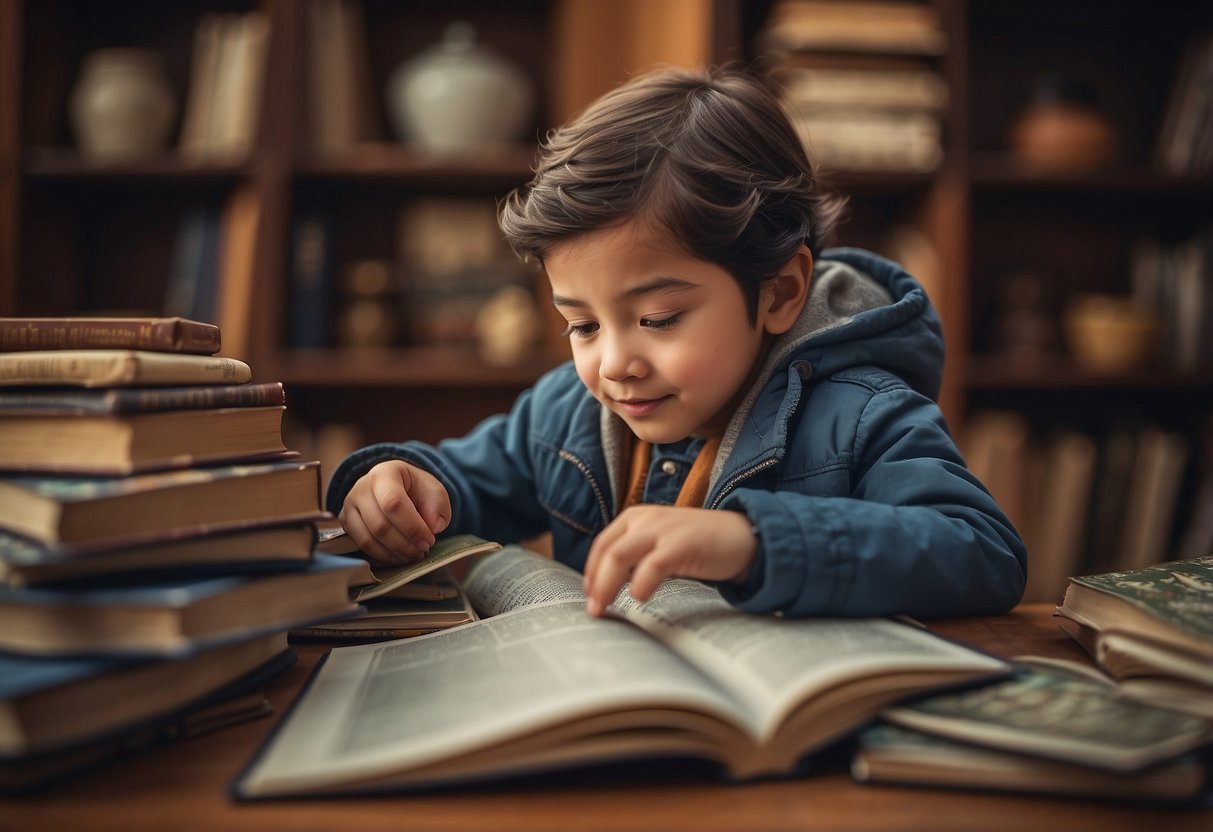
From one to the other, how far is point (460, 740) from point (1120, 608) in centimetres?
A: 44

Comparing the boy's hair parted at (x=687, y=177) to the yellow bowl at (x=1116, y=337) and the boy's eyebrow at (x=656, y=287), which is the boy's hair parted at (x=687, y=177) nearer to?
the boy's eyebrow at (x=656, y=287)

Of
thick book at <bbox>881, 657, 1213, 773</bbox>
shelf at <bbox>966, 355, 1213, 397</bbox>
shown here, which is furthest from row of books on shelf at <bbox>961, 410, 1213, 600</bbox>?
thick book at <bbox>881, 657, 1213, 773</bbox>

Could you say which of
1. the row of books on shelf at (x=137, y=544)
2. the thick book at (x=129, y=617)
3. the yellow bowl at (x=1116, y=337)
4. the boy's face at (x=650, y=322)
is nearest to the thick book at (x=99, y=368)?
the row of books on shelf at (x=137, y=544)

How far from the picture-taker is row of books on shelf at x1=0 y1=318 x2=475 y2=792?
19.4 inches

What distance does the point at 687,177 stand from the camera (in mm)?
894

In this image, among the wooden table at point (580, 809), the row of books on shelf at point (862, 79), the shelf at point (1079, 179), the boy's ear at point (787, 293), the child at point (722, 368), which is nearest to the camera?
the wooden table at point (580, 809)

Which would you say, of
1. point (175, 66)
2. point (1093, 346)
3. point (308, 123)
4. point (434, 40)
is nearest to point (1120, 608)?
point (1093, 346)

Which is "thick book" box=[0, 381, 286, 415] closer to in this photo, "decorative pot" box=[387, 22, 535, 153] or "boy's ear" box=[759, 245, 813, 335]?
"boy's ear" box=[759, 245, 813, 335]

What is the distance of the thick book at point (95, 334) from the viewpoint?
598 millimetres

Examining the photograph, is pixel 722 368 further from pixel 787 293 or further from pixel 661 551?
pixel 661 551

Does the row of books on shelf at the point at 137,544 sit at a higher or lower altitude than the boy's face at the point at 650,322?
lower

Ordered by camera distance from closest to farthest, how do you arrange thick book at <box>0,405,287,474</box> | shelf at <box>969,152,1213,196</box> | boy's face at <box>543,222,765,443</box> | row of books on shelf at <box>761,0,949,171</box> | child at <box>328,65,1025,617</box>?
1. thick book at <box>0,405,287,474</box>
2. child at <box>328,65,1025,617</box>
3. boy's face at <box>543,222,765,443</box>
4. row of books on shelf at <box>761,0,949,171</box>
5. shelf at <box>969,152,1213,196</box>

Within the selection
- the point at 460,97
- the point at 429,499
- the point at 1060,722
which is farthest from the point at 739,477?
the point at 460,97

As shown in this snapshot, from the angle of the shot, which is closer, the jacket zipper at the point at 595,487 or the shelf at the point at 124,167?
the jacket zipper at the point at 595,487
